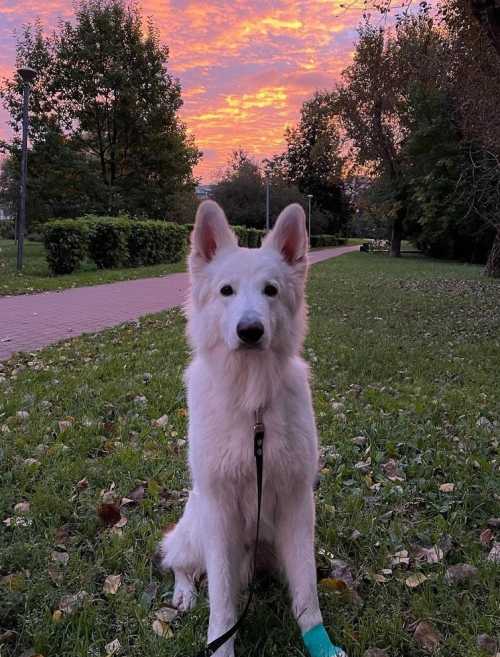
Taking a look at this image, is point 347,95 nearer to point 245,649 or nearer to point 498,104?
point 498,104

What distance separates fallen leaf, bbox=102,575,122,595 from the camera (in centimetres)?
245

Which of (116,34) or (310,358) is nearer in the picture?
(310,358)

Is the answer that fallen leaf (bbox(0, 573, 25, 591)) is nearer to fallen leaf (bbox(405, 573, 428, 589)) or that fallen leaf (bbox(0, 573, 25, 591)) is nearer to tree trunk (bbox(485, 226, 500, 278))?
fallen leaf (bbox(405, 573, 428, 589))

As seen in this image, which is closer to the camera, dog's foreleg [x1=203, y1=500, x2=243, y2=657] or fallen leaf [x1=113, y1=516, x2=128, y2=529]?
dog's foreleg [x1=203, y1=500, x2=243, y2=657]

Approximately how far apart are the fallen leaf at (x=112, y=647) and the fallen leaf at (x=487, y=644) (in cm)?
162

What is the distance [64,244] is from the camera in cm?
1634

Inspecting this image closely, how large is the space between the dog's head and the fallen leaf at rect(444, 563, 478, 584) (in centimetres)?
148

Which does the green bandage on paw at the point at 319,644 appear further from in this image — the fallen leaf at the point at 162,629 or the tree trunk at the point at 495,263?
the tree trunk at the point at 495,263

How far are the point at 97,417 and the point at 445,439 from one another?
10.6ft

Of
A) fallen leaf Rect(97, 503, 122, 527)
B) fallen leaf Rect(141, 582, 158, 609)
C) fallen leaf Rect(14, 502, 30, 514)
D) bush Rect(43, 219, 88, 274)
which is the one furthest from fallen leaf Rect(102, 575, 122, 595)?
bush Rect(43, 219, 88, 274)

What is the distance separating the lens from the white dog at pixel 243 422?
218 cm

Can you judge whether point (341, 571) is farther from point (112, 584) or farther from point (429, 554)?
point (112, 584)

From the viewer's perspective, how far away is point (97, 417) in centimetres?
460

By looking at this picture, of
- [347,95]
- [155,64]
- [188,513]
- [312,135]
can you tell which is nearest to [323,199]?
[312,135]
